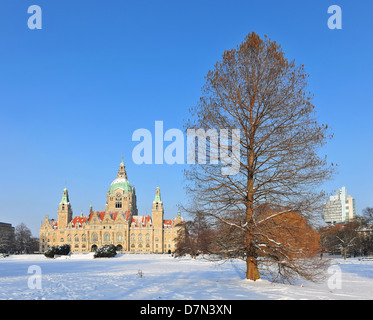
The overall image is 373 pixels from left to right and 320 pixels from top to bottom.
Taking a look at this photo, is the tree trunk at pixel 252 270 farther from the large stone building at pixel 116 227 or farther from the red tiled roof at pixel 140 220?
the red tiled roof at pixel 140 220

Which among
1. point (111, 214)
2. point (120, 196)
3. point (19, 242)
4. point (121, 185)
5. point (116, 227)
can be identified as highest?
point (121, 185)

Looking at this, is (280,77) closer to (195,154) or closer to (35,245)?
(195,154)

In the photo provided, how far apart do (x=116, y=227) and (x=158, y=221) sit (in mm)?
14991

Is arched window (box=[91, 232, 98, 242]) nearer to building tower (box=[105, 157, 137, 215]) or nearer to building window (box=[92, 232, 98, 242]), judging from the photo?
building window (box=[92, 232, 98, 242])

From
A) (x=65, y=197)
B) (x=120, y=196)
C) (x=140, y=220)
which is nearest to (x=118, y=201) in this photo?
(x=120, y=196)

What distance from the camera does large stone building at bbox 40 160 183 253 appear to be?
125m

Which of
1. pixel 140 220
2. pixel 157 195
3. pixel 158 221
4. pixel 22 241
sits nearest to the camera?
pixel 22 241

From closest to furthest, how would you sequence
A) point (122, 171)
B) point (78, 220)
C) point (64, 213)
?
point (78, 220) → point (64, 213) → point (122, 171)

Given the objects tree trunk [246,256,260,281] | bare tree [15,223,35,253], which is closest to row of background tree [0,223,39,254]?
bare tree [15,223,35,253]

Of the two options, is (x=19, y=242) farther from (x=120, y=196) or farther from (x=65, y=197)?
(x=120, y=196)

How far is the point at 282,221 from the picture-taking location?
52.2 ft

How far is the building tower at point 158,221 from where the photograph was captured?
419 feet

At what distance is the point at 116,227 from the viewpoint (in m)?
125

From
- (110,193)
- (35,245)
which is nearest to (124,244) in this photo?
(110,193)
